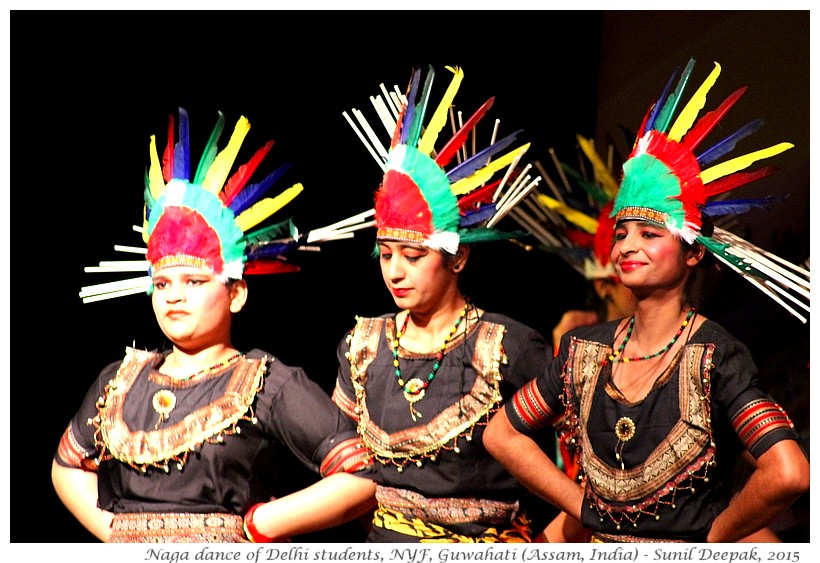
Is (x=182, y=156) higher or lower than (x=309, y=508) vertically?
higher

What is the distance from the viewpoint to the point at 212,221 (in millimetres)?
3143

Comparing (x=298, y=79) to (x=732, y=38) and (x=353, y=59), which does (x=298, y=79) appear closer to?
(x=353, y=59)

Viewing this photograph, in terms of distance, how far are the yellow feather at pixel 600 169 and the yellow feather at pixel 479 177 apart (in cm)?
98

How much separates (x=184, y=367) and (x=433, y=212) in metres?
0.75

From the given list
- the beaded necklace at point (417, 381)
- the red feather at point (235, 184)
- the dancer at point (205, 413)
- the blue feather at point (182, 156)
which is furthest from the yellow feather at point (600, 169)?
the blue feather at point (182, 156)

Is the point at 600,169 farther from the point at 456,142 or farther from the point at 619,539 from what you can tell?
the point at 619,539

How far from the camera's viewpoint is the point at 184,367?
126 inches

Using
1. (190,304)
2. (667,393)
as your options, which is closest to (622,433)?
(667,393)

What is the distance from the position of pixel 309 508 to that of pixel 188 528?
306mm

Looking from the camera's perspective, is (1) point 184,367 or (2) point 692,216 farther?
(1) point 184,367

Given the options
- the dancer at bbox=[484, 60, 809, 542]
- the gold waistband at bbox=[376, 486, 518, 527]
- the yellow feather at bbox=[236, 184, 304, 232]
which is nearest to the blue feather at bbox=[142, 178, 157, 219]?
the yellow feather at bbox=[236, 184, 304, 232]

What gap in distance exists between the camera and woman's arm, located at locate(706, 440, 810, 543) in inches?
102

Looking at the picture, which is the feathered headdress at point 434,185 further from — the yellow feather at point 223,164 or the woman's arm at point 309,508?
the woman's arm at point 309,508

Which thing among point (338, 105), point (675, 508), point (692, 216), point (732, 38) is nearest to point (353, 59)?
point (338, 105)
